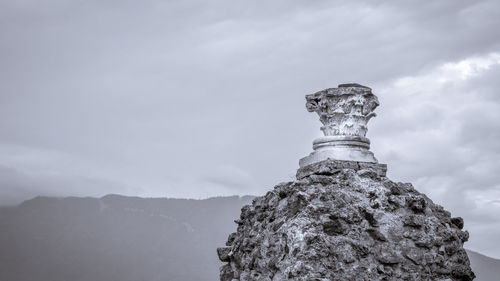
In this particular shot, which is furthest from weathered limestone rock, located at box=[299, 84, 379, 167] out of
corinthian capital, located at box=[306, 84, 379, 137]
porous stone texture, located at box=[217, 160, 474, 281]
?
porous stone texture, located at box=[217, 160, 474, 281]

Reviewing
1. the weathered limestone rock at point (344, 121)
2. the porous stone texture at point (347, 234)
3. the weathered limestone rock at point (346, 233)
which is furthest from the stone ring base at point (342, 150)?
the porous stone texture at point (347, 234)

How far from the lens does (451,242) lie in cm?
943

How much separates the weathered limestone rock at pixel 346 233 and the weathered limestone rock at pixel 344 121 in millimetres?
228

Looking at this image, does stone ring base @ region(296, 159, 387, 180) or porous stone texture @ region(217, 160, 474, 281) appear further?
stone ring base @ region(296, 159, 387, 180)

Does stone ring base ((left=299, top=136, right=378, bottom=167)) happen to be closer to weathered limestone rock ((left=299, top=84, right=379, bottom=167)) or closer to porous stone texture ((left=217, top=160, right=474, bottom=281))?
weathered limestone rock ((left=299, top=84, right=379, bottom=167))

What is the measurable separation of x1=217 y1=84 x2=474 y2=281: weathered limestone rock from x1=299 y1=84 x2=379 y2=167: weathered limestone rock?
0.23 meters

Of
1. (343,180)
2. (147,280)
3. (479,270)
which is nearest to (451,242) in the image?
(343,180)

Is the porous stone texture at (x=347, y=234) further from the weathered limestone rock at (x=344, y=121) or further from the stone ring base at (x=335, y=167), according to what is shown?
the weathered limestone rock at (x=344, y=121)

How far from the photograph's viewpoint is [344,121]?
34.5ft

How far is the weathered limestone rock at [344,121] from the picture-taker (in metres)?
10.4

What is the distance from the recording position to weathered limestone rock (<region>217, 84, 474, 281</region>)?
28.1ft

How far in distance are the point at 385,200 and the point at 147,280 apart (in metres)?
62.9

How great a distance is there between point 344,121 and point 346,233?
236 centimetres

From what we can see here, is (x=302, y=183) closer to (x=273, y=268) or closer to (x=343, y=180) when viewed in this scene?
(x=343, y=180)
